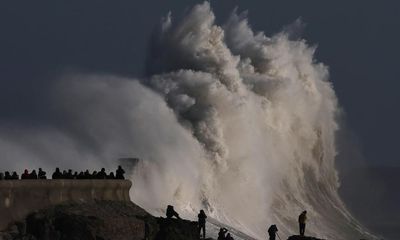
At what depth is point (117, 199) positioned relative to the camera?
36500 mm

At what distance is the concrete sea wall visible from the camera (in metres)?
31.3

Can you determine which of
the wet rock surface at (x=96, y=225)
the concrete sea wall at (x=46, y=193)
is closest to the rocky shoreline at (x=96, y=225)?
the wet rock surface at (x=96, y=225)

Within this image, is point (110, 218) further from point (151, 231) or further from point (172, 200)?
point (172, 200)

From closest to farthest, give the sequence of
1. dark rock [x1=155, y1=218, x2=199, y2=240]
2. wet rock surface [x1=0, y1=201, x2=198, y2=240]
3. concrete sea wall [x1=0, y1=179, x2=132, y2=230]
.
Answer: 1. wet rock surface [x1=0, y1=201, x2=198, y2=240]
2. concrete sea wall [x1=0, y1=179, x2=132, y2=230]
3. dark rock [x1=155, y1=218, x2=199, y2=240]

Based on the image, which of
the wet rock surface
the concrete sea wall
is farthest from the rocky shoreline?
the concrete sea wall

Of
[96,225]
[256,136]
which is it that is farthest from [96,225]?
[256,136]

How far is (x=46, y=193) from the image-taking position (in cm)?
3303

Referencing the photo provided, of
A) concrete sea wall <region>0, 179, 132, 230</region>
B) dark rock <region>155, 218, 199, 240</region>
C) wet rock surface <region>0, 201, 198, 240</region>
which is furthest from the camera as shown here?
dark rock <region>155, 218, 199, 240</region>

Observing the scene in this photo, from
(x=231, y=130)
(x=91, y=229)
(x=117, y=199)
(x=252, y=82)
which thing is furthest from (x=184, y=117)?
(x=91, y=229)

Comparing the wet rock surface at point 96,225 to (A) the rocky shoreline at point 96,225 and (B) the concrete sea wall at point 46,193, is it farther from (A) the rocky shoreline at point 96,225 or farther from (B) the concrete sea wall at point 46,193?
(B) the concrete sea wall at point 46,193

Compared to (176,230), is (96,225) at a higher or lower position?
lower

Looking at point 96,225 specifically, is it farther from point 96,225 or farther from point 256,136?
point 256,136

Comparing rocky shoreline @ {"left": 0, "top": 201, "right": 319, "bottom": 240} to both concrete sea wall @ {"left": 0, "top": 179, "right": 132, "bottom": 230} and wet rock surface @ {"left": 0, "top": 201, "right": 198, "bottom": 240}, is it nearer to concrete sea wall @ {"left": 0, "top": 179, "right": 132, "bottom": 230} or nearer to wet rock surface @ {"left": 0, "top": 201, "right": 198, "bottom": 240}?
wet rock surface @ {"left": 0, "top": 201, "right": 198, "bottom": 240}

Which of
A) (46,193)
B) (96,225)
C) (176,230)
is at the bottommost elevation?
(96,225)
